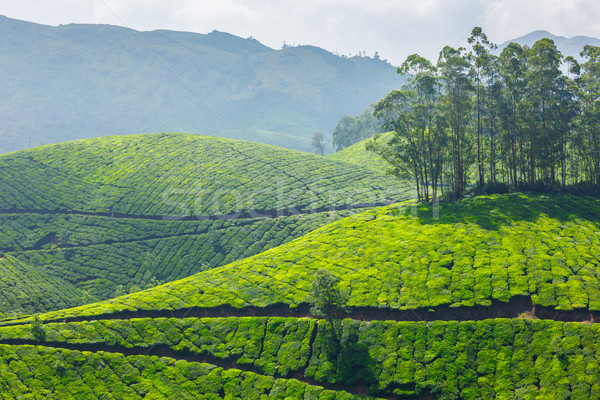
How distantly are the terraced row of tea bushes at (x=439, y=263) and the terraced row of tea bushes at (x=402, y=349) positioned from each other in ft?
10.1

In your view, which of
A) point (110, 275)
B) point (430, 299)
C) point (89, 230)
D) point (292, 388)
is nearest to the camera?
point (292, 388)

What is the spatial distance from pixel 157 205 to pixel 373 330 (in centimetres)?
6658

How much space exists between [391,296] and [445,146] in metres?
31.1

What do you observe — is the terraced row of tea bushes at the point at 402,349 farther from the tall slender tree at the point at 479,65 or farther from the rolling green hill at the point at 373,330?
the tall slender tree at the point at 479,65

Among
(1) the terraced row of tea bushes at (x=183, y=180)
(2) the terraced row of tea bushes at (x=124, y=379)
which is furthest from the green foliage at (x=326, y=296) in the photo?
(1) the terraced row of tea bushes at (x=183, y=180)

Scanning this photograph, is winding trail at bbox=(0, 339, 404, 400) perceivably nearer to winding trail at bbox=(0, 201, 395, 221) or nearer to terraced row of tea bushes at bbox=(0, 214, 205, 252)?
terraced row of tea bushes at bbox=(0, 214, 205, 252)

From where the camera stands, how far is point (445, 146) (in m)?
68.1

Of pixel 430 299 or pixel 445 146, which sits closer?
pixel 430 299

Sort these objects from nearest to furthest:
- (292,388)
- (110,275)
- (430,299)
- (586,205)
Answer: (292,388), (430,299), (586,205), (110,275)

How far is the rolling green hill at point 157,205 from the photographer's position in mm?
79688

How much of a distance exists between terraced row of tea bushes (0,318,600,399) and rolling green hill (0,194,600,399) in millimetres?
115

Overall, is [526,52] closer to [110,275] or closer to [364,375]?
[364,375]

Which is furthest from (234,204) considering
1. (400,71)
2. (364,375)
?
(364,375)

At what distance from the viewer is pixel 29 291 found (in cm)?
6725
